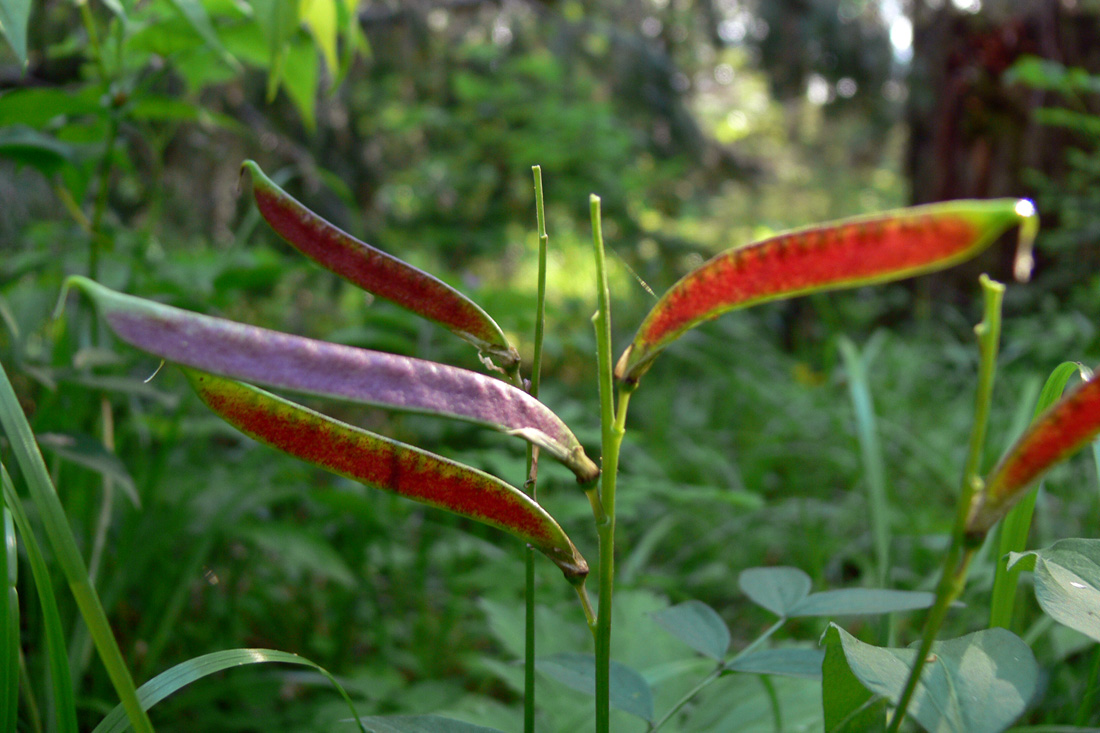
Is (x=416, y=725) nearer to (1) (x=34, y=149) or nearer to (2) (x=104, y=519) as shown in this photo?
(2) (x=104, y=519)

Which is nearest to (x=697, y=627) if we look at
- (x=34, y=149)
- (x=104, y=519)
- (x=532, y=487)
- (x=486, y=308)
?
(x=532, y=487)

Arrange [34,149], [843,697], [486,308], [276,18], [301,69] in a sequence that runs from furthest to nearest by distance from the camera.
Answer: [486,308] → [301,69] → [34,149] → [276,18] → [843,697]

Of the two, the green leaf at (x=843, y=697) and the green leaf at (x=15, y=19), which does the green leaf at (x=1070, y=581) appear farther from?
the green leaf at (x=15, y=19)

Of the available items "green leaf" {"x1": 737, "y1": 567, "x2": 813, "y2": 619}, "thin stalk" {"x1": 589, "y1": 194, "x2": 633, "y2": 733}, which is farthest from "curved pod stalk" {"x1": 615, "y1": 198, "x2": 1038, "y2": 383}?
"green leaf" {"x1": 737, "y1": 567, "x2": 813, "y2": 619}

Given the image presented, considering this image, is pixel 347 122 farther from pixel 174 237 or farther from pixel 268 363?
pixel 268 363

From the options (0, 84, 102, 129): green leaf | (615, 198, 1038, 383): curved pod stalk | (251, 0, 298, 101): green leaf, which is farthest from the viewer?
(0, 84, 102, 129): green leaf

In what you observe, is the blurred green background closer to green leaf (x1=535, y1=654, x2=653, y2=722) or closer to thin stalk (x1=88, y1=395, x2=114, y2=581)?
thin stalk (x1=88, y1=395, x2=114, y2=581)

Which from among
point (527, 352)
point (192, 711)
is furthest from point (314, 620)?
point (527, 352)
